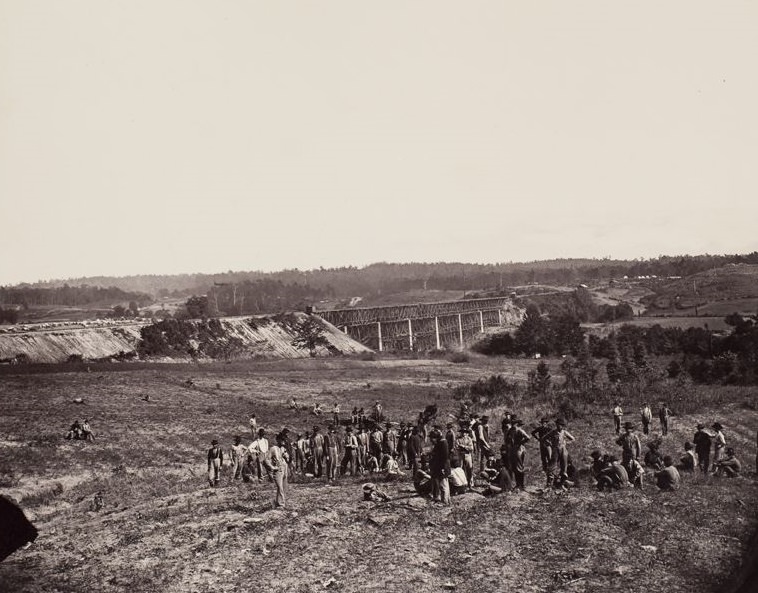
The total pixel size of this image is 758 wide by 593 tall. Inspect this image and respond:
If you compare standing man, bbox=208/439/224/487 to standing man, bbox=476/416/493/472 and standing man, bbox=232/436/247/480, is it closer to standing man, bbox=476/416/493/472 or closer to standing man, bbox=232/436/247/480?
standing man, bbox=232/436/247/480

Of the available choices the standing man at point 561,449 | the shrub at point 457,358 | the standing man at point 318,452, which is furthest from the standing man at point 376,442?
the shrub at point 457,358

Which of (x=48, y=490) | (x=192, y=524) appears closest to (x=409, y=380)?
(x=48, y=490)

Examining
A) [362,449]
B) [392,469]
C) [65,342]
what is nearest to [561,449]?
[392,469]

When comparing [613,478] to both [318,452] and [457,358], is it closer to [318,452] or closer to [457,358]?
[318,452]

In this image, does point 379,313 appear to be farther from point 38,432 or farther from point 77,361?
point 38,432

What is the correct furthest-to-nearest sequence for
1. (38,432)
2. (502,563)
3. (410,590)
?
(38,432) < (502,563) < (410,590)

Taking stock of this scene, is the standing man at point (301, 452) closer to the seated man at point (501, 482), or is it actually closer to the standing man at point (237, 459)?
the standing man at point (237, 459)
